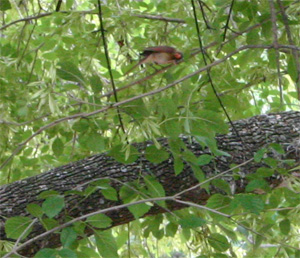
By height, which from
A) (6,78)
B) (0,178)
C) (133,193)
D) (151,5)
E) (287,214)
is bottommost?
(0,178)

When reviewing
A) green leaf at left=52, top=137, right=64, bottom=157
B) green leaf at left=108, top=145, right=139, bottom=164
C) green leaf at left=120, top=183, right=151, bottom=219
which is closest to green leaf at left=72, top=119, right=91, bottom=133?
green leaf at left=108, top=145, right=139, bottom=164

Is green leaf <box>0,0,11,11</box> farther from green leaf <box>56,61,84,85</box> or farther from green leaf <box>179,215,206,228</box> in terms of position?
green leaf <box>179,215,206,228</box>

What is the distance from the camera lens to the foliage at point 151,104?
68.8 inches

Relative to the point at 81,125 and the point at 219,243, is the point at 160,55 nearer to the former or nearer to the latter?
the point at 81,125

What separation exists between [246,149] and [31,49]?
1.20 m

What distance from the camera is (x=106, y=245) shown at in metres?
1.76

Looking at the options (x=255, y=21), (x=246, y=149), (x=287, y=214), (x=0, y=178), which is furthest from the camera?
(x=0, y=178)

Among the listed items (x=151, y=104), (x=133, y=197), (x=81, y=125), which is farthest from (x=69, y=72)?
(x=133, y=197)

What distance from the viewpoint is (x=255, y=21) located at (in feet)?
7.11

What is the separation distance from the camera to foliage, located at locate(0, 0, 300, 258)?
5.74 ft

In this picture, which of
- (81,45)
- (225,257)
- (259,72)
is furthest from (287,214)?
(81,45)

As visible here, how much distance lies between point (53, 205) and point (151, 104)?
580 mm

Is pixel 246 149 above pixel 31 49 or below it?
below

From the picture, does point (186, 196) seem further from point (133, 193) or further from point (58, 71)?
point (58, 71)
